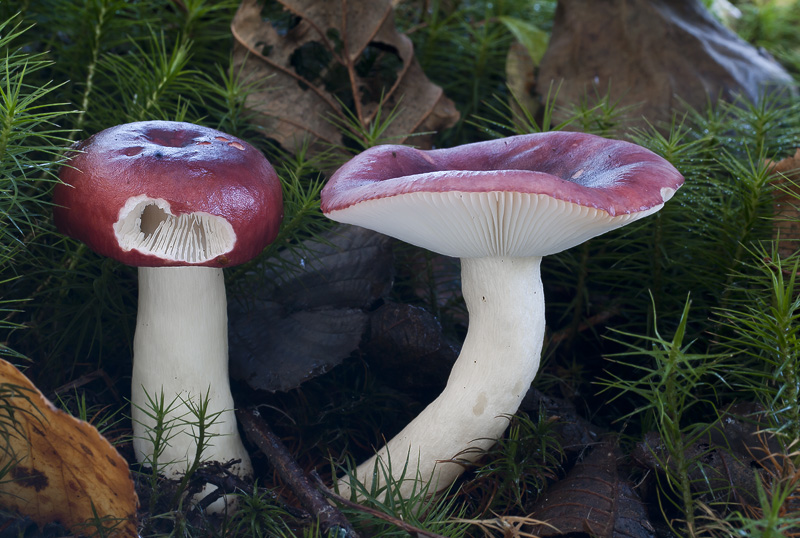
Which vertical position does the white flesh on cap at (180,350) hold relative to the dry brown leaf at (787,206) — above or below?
below

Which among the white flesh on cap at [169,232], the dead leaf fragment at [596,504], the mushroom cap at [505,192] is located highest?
the mushroom cap at [505,192]

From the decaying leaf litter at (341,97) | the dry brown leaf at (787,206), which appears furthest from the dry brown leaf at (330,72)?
the dry brown leaf at (787,206)

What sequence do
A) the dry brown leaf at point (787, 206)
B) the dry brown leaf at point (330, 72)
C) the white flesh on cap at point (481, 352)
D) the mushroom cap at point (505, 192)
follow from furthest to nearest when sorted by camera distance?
1. the dry brown leaf at point (330, 72)
2. the dry brown leaf at point (787, 206)
3. the white flesh on cap at point (481, 352)
4. the mushroom cap at point (505, 192)

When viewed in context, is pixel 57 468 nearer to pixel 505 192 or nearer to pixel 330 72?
pixel 505 192

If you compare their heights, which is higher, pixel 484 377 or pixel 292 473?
pixel 484 377

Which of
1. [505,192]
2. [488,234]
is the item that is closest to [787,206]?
[488,234]

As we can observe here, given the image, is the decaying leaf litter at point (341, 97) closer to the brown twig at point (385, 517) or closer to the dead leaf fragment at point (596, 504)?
the dead leaf fragment at point (596, 504)

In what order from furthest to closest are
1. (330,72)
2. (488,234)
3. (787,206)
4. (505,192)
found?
(330,72) < (787,206) < (488,234) < (505,192)
